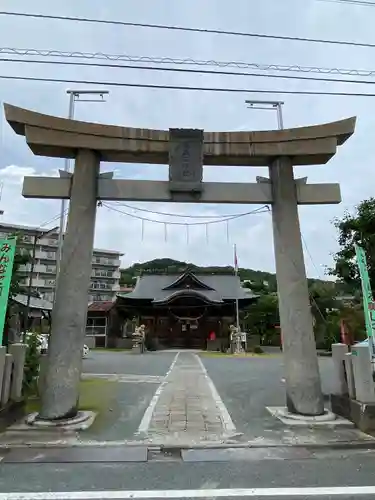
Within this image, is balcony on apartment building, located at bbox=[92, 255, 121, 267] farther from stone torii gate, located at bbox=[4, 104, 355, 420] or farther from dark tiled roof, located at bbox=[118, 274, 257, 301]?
stone torii gate, located at bbox=[4, 104, 355, 420]

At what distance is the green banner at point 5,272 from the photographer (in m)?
7.17

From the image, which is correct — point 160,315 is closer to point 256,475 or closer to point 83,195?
point 83,195

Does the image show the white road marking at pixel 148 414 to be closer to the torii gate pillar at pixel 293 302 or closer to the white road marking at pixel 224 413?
the white road marking at pixel 224 413

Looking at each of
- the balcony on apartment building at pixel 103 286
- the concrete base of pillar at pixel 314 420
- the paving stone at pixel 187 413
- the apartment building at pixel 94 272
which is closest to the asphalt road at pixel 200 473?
the paving stone at pixel 187 413

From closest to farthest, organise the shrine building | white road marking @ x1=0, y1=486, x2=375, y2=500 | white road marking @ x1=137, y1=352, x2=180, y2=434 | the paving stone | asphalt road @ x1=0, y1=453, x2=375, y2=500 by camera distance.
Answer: white road marking @ x1=0, y1=486, x2=375, y2=500 < asphalt road @ x1=0, y1=453, x2=375, y2=500 < the paving stone < white road marking @ x1=137, y1=352, x2=180, y2=434 < the shrine building

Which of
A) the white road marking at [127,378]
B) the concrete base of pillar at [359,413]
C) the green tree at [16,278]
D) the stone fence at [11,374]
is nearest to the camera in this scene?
the concrete base of pillar at [359,413]

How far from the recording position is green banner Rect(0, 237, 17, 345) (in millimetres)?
7172

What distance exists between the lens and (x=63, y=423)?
272 inches

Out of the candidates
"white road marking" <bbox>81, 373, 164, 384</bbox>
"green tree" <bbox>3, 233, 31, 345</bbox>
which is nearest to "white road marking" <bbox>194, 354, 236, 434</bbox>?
"white road marking" <bbox>81, 373, 164, 384</bbox>

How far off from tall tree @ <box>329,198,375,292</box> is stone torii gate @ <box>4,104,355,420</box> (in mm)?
10666

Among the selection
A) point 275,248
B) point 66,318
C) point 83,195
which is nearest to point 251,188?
point 275,248

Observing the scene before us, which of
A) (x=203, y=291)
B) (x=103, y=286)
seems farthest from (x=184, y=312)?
(x=103, y=286)

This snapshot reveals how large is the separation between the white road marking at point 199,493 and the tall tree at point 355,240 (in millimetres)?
14634

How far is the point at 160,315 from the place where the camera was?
3703 cm
